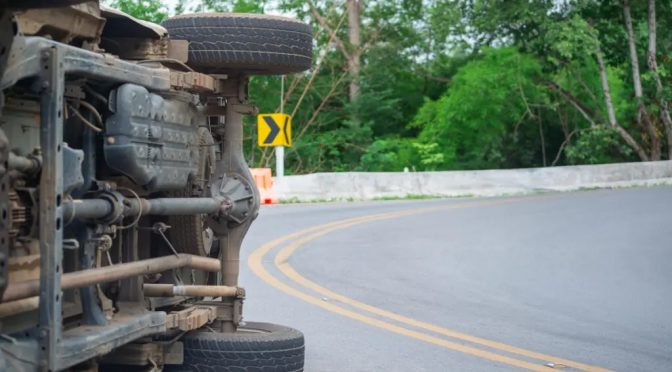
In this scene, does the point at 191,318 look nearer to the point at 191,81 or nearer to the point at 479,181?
the point at 191,81

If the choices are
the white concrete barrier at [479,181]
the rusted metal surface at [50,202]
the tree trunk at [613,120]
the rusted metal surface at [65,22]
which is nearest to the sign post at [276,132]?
the white concrete barrier at [479,181]

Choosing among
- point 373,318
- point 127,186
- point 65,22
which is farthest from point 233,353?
point 373,318

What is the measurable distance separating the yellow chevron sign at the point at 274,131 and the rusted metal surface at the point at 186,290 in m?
19.1

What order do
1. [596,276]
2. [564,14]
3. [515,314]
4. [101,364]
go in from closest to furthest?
[101,364], [515,314], [596,276], [564,14]

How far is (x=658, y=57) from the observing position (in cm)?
3719

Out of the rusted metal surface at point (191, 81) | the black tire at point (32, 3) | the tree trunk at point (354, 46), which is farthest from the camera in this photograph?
the tree trunk at point (354, 46)

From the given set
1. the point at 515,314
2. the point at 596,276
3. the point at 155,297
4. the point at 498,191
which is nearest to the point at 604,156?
the point at 498,191

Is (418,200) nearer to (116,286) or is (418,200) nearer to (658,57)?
(658,57)

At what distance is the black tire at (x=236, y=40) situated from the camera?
20.4ft

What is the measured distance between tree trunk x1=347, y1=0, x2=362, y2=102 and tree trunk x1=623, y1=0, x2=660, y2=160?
341 inches

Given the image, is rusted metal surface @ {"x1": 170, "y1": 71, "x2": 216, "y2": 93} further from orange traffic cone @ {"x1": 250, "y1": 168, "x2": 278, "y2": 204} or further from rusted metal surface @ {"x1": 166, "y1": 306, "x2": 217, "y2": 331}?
orange traffic cone @ {"x1": 250, "y1": 168, "x2": 278, "y2": 204}

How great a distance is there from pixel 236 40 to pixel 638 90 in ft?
99.5

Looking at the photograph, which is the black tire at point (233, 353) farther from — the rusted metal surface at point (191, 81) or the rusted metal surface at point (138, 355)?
the rusted metal surface at point (191, 81)

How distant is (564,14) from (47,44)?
33.4 metres
